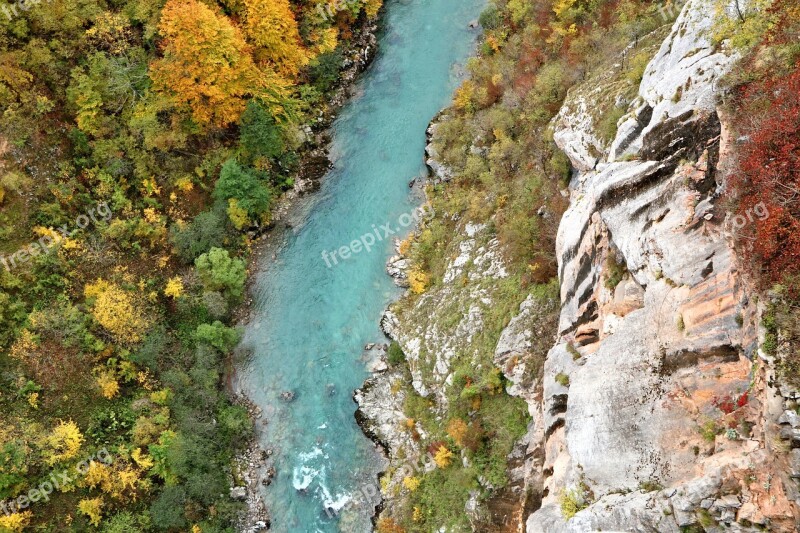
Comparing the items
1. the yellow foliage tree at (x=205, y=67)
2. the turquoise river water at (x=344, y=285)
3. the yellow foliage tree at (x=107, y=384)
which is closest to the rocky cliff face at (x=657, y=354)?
the turquoise river water at (x=344, y=285)

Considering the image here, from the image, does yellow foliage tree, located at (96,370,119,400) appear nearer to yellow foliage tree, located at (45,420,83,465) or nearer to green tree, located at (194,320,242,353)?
yellow foliage tree, located at (45,420,83,465)

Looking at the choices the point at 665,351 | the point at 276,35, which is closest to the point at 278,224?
the point at 276,35

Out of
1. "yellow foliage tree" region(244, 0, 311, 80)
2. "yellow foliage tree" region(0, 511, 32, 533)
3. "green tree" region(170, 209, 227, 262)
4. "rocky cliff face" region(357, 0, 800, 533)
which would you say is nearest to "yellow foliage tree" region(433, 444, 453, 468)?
"rocky cliff face" region(357, 0, 800, 533)

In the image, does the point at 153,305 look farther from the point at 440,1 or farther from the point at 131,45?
the point at 440,1

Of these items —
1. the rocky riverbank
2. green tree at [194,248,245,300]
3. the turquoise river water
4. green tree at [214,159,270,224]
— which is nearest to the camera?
the rocky riverbank

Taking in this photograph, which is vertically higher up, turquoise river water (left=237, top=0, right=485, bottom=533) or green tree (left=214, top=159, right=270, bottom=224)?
green tree (left=214, top=159, right=270, bottom=224)

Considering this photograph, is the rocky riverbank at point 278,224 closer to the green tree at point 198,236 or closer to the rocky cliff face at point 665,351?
the green tree at point 198,236

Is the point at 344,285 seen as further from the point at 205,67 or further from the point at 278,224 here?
the point at 205,67
